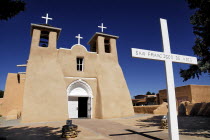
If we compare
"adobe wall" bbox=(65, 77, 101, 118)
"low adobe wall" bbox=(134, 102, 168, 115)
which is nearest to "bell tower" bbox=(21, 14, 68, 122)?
"adobe wall" bbox=(65, 77, 101, 118)

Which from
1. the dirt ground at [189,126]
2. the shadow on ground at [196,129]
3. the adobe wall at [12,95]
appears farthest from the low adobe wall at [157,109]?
the adobe wall at [12,95]

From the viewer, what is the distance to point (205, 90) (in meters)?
25.0

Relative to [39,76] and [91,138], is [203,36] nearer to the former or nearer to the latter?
[91,138]

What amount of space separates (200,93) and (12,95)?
83.1 feet

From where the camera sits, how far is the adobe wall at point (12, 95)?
18502mm

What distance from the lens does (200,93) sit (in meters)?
24.4

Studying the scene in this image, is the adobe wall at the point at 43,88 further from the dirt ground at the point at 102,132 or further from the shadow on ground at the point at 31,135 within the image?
the shadow on ground at the point at 31,135

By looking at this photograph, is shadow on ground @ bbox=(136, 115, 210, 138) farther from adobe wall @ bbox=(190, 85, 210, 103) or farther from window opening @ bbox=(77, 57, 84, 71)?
adobe wall @ bbox=(190, 85, 210, 103)

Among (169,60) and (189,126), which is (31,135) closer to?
(169,60)

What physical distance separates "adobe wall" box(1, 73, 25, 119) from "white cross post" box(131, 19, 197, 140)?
17.1 meters

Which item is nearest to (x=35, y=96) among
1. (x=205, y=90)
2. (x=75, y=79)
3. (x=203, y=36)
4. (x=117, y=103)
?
(x=75, y=79)

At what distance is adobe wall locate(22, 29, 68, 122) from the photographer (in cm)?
1296

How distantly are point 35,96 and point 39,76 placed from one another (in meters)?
1.80

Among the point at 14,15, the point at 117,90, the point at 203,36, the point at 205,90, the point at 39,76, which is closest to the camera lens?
the point at 14,15
